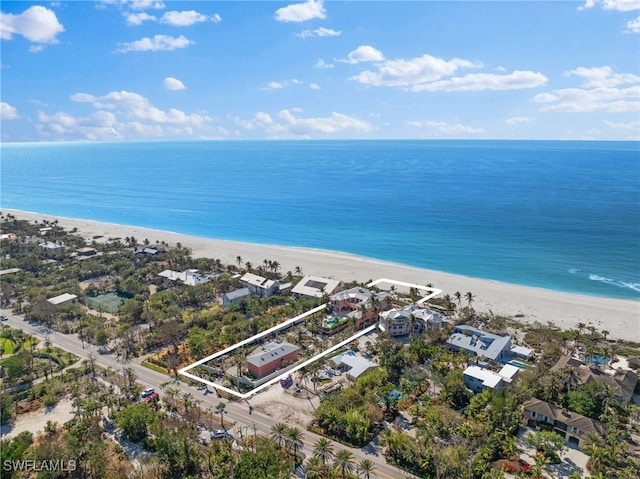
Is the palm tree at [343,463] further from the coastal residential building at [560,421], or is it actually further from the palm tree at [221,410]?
the coastal residential building at [560,421]

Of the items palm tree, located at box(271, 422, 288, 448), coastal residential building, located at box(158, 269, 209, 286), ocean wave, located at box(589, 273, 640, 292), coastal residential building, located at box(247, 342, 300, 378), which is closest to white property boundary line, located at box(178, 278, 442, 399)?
coastal residential building, located at box(247, 342, 300, 378)

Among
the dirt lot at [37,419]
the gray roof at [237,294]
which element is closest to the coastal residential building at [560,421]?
the gray roof at [237,294]

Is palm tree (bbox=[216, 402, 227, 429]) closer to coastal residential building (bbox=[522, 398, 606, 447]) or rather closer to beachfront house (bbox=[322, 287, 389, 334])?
beachfront house (bbox=[322, 287, 389, 334])

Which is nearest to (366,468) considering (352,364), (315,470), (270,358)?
(315,470)

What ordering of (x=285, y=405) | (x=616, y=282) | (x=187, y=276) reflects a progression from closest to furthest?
(x=285, y=405), (x=187, y=276), (x=616, y=282)

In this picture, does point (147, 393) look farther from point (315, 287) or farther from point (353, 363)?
point (315, 287)

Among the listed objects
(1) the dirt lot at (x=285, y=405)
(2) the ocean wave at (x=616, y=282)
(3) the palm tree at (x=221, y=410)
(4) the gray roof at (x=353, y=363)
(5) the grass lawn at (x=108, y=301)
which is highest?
(2) the ocean wave at (x=616, y=282)

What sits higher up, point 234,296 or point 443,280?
point 443,280
